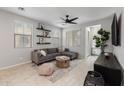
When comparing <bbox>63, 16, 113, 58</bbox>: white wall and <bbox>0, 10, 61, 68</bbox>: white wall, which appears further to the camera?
<bbox>63, 16, 113, 58</bbox>: white wall

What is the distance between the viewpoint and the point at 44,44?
18.2ft

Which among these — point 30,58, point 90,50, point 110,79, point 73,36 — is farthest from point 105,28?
point 30,58

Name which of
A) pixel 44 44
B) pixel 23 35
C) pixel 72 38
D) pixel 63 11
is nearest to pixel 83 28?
pixel 72 38

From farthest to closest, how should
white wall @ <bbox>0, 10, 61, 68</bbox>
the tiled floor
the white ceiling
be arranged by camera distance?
white wall @ <bbox>0, 10, 61, 68</bbox>, the white ceiling, the tiled floor

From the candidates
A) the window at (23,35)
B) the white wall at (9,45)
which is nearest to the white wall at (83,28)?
the window at (23,35)

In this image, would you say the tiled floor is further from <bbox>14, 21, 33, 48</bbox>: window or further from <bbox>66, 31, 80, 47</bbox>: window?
<bbox>66, 31, 80, 47</bbox>: window

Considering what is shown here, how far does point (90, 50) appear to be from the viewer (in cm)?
764

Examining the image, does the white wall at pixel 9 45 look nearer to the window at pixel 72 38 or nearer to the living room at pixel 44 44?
the living room at pixel 44 44

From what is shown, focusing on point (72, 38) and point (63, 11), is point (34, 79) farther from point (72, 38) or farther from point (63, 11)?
point (72, 38)

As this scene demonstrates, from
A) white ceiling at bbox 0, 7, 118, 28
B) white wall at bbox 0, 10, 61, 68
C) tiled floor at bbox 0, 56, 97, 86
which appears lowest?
Result: tiled floor at bbox 0, 56, 97, 86

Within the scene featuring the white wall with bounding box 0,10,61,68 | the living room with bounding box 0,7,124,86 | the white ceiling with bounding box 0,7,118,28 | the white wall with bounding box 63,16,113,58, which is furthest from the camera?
the white wall with bounding box 63,16,113,58

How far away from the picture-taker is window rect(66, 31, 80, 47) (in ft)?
20.4

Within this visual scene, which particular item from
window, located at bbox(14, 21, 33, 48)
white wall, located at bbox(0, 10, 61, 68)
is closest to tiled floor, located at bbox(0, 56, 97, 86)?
white wall, located at bbox(0, 10, 61, 68)
